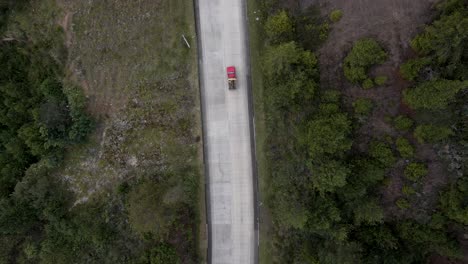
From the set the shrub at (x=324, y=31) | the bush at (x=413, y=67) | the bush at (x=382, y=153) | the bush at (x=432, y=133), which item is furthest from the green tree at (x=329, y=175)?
the shrub at (x=324, y=31)

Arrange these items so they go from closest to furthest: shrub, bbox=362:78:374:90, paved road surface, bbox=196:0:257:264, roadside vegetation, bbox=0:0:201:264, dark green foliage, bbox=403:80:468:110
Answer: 1. dark green foliage, bbox=403:80:468:110
2. shrub, bbox=362:78:374:90
3. paved road surface, bbox=196:0:257:264
4. roadside vegetation, bbox=0:0:201:264

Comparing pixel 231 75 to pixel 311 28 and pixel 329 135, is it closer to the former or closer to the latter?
pixel 311 28

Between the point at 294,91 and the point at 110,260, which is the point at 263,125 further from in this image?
the point at 110,260

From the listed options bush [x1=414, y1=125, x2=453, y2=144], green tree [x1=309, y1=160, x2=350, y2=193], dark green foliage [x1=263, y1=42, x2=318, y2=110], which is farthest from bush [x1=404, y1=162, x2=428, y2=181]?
dark green foliage [x1=263, y1=42, x2=318, y2=110]

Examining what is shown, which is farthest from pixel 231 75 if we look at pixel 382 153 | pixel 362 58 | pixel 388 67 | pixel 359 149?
pixel 382 153

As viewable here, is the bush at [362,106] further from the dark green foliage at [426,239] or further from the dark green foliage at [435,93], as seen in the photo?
the dark green foliage at [426,239]

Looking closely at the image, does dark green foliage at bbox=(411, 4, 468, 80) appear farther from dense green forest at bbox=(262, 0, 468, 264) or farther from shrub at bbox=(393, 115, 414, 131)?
shrub at bbox=(393, 115, 414, 131)

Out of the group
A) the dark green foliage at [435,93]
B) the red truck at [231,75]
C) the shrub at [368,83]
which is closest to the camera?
the dark green foliage at [435,93]
